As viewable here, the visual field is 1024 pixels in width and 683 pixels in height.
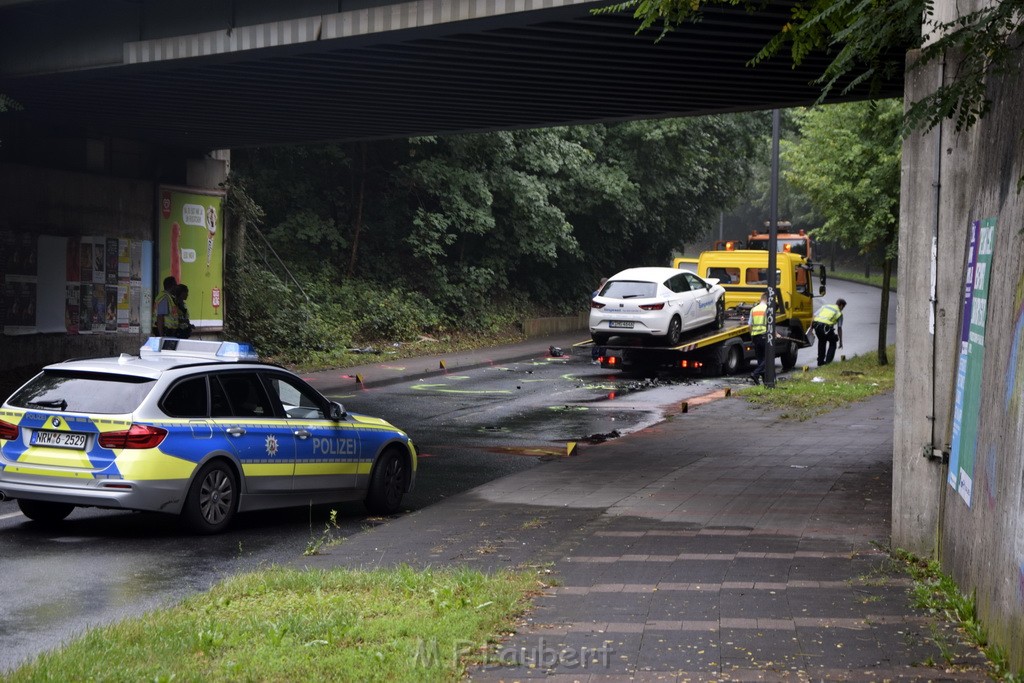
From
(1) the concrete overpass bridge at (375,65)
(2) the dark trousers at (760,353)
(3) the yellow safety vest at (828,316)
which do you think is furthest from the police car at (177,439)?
(3) the yellow safety vest at (828,316)

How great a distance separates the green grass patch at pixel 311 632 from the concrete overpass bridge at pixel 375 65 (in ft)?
22.7

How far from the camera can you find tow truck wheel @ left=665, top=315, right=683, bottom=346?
26.3 meters

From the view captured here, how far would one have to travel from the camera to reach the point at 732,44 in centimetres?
1443

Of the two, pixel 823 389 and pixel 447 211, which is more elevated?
pixel 447 211

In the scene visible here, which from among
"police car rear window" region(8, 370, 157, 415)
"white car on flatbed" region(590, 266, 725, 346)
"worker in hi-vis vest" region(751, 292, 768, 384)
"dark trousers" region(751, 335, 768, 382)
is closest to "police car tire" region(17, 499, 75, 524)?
"police car rear window" region(8, 370, 157, 415)

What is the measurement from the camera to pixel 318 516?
1186 centimetres

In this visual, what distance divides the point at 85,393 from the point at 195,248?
1763 cm

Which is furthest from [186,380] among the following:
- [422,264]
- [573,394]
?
[422,264]

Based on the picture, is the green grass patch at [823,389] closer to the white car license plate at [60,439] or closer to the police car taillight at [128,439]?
the police car taillight at [128,439]

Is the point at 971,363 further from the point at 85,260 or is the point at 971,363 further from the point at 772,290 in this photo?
the point at 85,260

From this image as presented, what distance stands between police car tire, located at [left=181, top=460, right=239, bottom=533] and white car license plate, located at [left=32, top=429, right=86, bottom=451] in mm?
928

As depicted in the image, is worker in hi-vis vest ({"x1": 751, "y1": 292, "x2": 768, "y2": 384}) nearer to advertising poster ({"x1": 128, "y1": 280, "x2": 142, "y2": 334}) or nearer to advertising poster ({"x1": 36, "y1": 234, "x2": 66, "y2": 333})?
advertising poster ({"x1": 128, "y1": 280, "x2": 142, "y2": 334})

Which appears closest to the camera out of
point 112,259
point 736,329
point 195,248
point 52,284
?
point 52,284

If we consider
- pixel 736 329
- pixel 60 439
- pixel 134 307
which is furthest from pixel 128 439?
pixel 736 329
